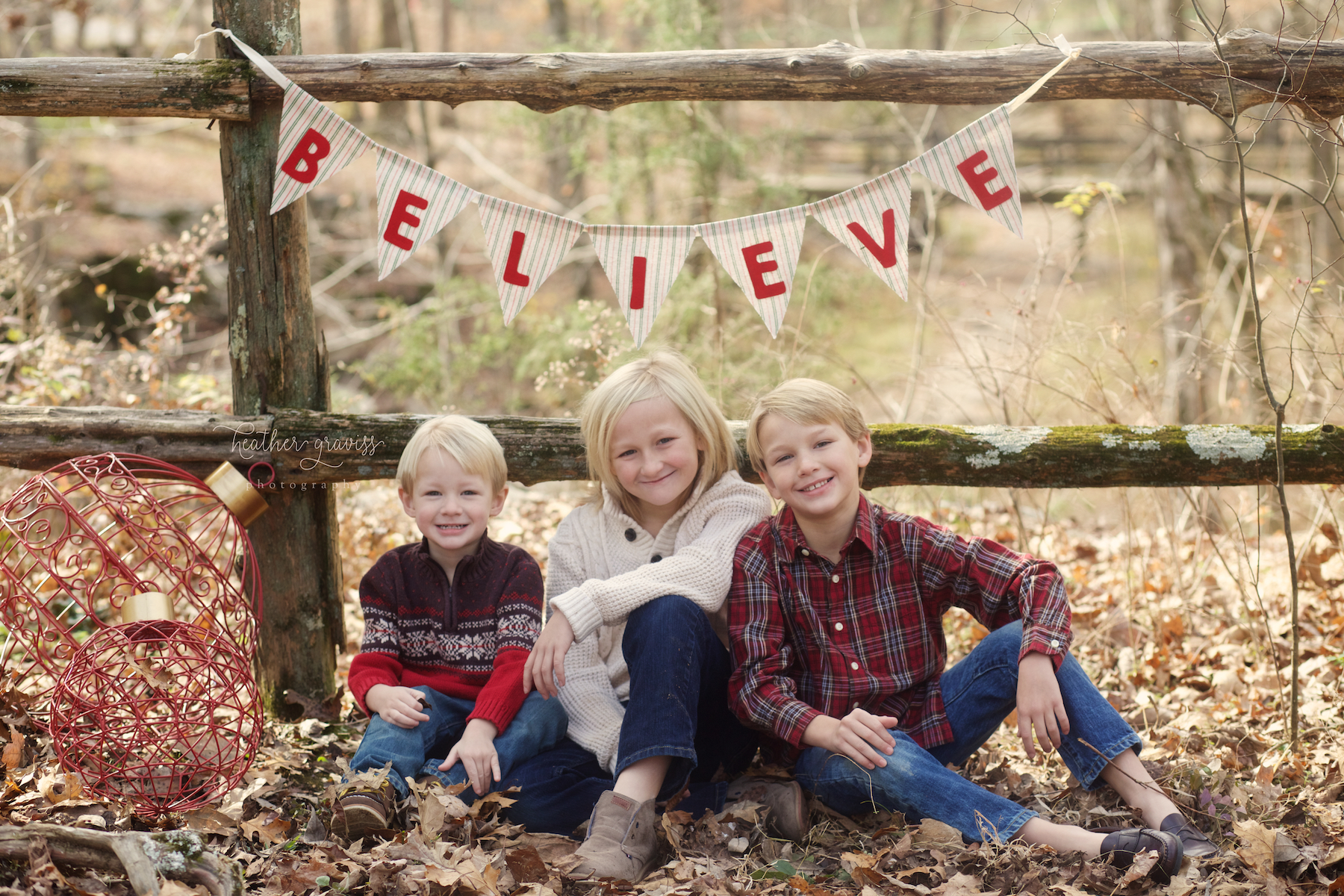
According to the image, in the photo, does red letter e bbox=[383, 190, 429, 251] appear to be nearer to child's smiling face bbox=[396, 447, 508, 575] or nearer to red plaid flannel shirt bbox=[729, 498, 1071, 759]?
child's smiling face bbox=[396, 447, 508, 575]

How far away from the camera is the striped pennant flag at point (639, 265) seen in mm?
3195

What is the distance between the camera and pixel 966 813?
2.48 meters

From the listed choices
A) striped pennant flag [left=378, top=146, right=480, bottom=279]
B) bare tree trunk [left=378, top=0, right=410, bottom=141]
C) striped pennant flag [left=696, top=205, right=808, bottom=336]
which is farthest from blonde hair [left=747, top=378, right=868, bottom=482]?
bare tree trunk [left=378, top=0, right=410, bottom=141]

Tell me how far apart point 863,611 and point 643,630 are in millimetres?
622

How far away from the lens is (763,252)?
3193 millimetres

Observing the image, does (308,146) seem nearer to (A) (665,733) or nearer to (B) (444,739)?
(B) (444,739)

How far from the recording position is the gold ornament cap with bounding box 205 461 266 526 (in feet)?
10.3

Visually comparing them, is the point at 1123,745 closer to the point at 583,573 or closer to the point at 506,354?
the point at 583,573

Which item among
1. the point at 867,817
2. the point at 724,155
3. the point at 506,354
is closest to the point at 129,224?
the point at 506,354

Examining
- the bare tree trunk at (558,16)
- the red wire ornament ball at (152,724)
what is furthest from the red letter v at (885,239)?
the bare tree trunk at (558,16)

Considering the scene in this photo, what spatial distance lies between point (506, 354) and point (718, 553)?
566 centimetres

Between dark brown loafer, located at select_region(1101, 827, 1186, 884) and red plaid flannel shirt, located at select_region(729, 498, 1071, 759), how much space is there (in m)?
0.51

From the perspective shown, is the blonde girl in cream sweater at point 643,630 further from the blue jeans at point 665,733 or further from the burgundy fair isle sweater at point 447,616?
the burgundy fair isle sweater at point 447,616

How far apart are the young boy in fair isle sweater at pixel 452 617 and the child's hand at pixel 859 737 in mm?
824
